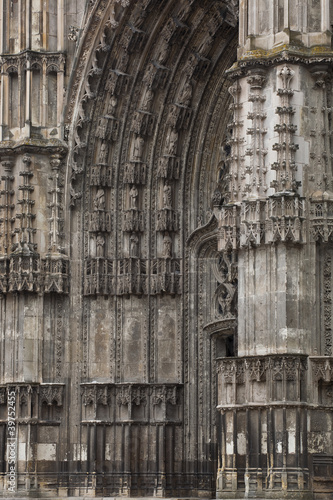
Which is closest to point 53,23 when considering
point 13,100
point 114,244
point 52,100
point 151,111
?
point 52,100

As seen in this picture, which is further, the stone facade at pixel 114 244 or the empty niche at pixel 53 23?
the empty niche at pixel 53 23

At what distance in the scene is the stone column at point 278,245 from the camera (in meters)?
27.5

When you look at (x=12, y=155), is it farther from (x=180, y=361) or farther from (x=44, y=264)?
(x=180, y=361)

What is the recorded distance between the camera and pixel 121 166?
1388 inches

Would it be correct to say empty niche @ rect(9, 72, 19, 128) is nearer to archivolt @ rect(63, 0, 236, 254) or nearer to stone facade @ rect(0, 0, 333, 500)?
stone facade @ rect(0, 0, 333, 500)

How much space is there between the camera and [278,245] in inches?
1095

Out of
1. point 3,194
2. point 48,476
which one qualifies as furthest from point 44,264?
point 48,476

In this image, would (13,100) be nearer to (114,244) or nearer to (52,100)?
(52,100)

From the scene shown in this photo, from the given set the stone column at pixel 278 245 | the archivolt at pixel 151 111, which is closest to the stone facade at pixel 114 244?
the archivolt at pixel 151 111

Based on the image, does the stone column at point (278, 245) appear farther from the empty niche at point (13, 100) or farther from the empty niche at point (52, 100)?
the empty niche at point (13, 100)

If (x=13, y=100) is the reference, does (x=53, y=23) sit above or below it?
above

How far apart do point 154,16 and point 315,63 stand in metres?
6.80

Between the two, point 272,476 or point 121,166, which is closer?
point 272,476

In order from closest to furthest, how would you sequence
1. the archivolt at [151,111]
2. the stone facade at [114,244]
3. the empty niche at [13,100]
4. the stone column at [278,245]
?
the stone column at [278,245]
the stone facade at [114,244]
the archivolt at [151,111]
the empty niche at [13,100]
